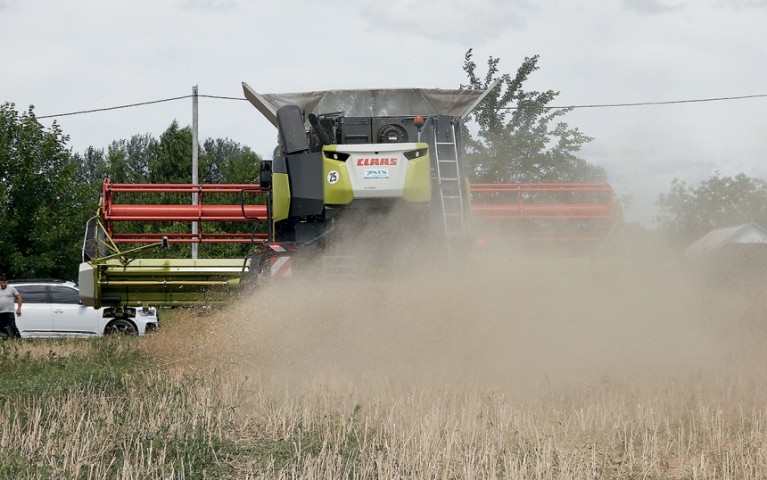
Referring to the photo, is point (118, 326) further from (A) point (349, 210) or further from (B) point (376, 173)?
(B) point (376, 173)

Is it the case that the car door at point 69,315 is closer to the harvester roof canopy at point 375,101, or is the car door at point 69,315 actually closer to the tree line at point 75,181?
the tree line at point 75,181

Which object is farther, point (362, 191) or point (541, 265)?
point (541, 265)

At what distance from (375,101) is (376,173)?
5.14 feet

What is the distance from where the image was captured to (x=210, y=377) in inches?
357

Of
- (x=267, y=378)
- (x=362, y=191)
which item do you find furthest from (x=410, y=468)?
(x=362, y=191)

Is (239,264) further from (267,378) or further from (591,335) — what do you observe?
(591,335)

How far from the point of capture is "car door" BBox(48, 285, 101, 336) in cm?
2122

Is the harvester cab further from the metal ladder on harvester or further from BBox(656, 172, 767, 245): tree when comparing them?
BBox(656, 172, 767, 245): tree

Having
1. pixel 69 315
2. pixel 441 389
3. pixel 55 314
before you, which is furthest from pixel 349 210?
pixel 55 314

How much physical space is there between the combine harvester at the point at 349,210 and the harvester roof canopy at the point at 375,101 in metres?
0.01

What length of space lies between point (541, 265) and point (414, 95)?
2.36m

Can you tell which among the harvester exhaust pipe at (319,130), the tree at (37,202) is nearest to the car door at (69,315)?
the tree at (37,202)

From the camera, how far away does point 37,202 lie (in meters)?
27.3

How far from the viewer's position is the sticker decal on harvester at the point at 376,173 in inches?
380
